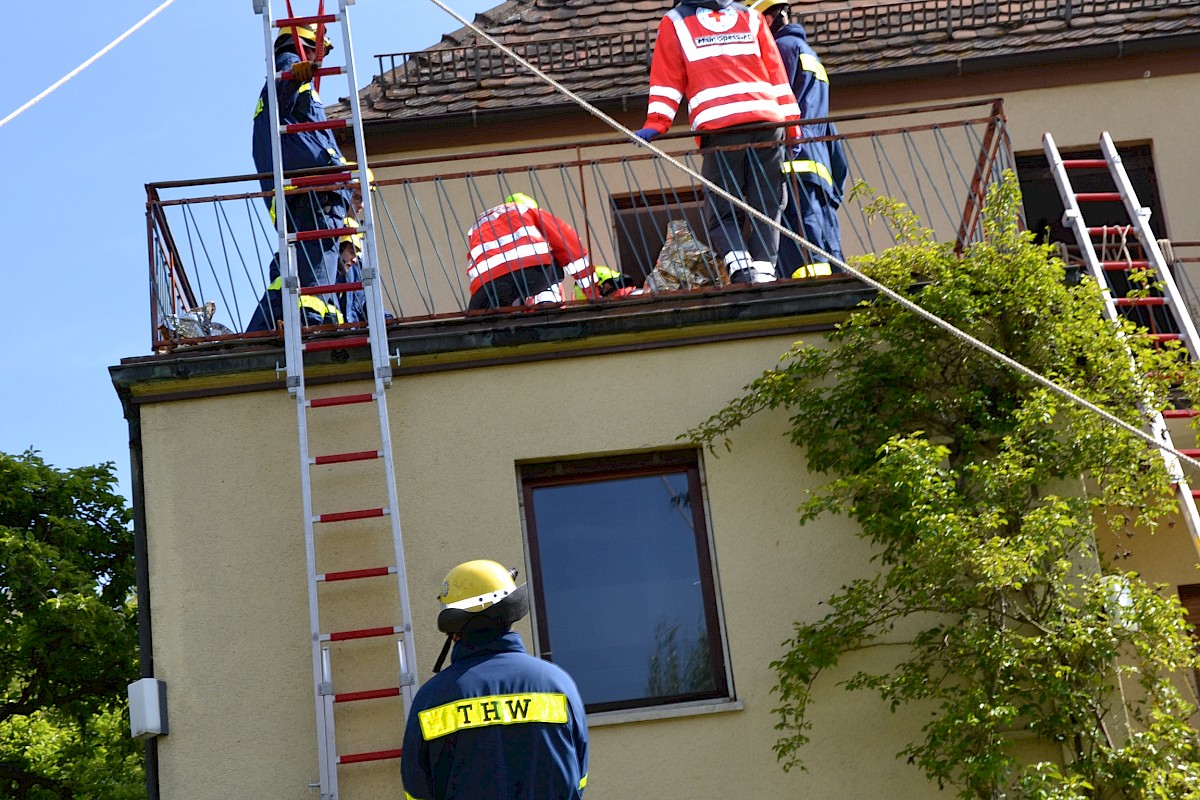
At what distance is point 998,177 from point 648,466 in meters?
2.52

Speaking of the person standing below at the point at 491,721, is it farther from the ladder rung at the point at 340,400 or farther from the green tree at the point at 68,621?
the green tree at the point at 68,621

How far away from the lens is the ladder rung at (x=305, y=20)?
8469 mm

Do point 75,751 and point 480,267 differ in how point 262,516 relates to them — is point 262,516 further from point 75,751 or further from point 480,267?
point 75,751

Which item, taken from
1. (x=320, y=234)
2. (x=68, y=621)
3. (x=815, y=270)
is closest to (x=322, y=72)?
(x=320, y=234)

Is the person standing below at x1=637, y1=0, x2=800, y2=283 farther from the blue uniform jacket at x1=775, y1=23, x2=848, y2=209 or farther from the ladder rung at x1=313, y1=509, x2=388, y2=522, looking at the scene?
the ladder rung at x1=313, y1=509, x2=388, y2=522

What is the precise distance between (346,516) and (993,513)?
2.82 m

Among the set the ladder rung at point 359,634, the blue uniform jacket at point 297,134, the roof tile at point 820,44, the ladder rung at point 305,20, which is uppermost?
the roof tile at point 820,44

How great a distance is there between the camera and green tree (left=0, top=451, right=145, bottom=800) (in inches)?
612

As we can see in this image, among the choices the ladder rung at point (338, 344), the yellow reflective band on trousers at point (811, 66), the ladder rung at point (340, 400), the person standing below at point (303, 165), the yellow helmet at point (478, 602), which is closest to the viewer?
the yellow helmet at point (478, 602)

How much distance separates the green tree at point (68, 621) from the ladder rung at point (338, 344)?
8714 mm

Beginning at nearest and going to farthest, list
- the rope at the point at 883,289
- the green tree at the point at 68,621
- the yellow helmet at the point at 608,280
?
the rope at the point at 883,289 → the yellow helmet at the point at 608,280 → the green tree at the point at 68,621

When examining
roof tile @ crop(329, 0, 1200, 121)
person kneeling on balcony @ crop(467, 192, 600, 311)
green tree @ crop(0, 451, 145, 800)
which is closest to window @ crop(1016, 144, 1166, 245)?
roof tile @ crop(329, 0, 1200, 121)

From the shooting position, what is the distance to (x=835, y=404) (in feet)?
24.0

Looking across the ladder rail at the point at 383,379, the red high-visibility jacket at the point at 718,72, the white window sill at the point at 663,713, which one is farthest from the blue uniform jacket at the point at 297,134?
the white window sill at the point at 663,713
